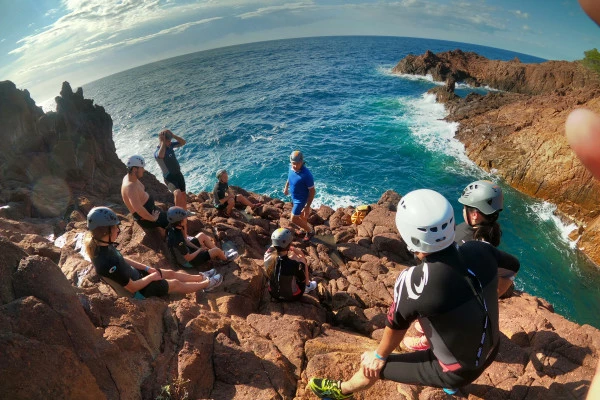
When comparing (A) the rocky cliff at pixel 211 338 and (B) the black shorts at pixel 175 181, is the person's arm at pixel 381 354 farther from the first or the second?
(B) the black shorts at pixel 175 181

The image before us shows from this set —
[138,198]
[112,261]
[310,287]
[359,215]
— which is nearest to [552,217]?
[359,215]

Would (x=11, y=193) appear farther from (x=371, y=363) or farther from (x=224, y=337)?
(x=371, y=363)

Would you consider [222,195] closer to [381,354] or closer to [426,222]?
[381,354]

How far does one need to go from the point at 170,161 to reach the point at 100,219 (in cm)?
582

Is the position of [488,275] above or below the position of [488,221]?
above

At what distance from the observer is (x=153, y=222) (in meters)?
8.70

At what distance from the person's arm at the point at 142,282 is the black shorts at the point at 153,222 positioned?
2.60 meters

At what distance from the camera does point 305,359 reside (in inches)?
206

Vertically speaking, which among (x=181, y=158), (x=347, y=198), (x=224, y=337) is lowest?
(x=347, y=198)

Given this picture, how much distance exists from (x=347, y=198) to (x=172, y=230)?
1559 centimetres

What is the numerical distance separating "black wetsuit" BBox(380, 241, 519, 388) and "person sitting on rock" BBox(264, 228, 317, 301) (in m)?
3.76

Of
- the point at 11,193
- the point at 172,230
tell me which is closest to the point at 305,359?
the point at 172,230

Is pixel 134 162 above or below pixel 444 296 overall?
above

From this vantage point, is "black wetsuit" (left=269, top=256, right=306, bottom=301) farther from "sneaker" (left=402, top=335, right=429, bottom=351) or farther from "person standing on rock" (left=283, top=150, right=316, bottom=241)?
"person standing on rock" (left=283, top=150, right=316, bottom=241)
